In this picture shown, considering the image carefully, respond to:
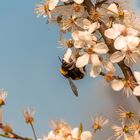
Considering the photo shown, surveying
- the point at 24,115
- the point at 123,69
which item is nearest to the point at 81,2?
the point at 123,69

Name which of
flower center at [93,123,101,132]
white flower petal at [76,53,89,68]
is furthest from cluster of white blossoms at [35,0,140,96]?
flower center at [93,123,101,132]

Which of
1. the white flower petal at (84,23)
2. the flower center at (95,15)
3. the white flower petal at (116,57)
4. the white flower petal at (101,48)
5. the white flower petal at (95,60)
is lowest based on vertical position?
the white flower petal at (95,60)

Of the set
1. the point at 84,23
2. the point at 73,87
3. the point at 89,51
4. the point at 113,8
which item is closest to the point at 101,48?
the point at 89,51

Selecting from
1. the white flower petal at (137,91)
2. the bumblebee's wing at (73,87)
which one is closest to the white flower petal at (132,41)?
the white flower petal at (137,91)

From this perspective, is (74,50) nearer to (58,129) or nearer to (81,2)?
(81,2)

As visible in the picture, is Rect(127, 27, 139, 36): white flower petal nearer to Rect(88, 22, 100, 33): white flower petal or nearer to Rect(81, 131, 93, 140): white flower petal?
Rect(88, 22, 100, 33): white flower petal

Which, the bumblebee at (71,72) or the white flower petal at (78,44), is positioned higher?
the white flower petal at (78,44)

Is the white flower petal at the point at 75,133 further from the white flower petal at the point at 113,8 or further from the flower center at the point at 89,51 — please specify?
the white flower petal at the point at 113,8

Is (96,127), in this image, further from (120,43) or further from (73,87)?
(120,43)
